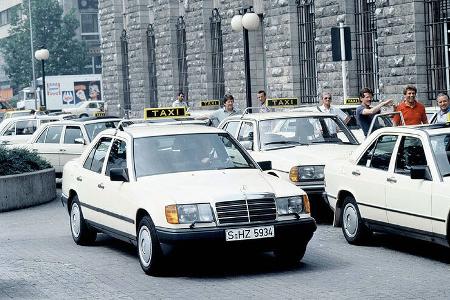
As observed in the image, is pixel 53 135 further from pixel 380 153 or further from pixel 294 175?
pixel 380 153

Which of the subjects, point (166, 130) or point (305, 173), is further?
point (305, 173)

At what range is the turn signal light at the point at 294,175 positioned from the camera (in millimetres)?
15805

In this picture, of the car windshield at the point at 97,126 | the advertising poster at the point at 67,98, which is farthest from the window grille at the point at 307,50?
the advertising poster at the point at 67,98

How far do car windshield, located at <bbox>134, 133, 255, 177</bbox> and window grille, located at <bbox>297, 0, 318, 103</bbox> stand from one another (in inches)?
826

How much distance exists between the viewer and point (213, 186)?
38.3 ft

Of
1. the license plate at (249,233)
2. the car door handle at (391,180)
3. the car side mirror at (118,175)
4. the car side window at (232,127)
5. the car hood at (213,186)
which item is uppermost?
the car side window at (232,127)

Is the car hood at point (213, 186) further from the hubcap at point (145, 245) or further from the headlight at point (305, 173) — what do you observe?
the headlight at point (305, 173)

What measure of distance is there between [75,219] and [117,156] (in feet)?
5.65

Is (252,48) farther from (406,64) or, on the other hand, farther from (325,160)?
(325,160)

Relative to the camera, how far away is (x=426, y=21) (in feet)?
90.9

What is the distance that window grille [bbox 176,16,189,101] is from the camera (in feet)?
148

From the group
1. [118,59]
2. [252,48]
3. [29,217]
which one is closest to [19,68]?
[118,59]

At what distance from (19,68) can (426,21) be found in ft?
232

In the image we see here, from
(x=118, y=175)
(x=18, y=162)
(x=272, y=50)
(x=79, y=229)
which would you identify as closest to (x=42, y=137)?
(x=18, y=162)
